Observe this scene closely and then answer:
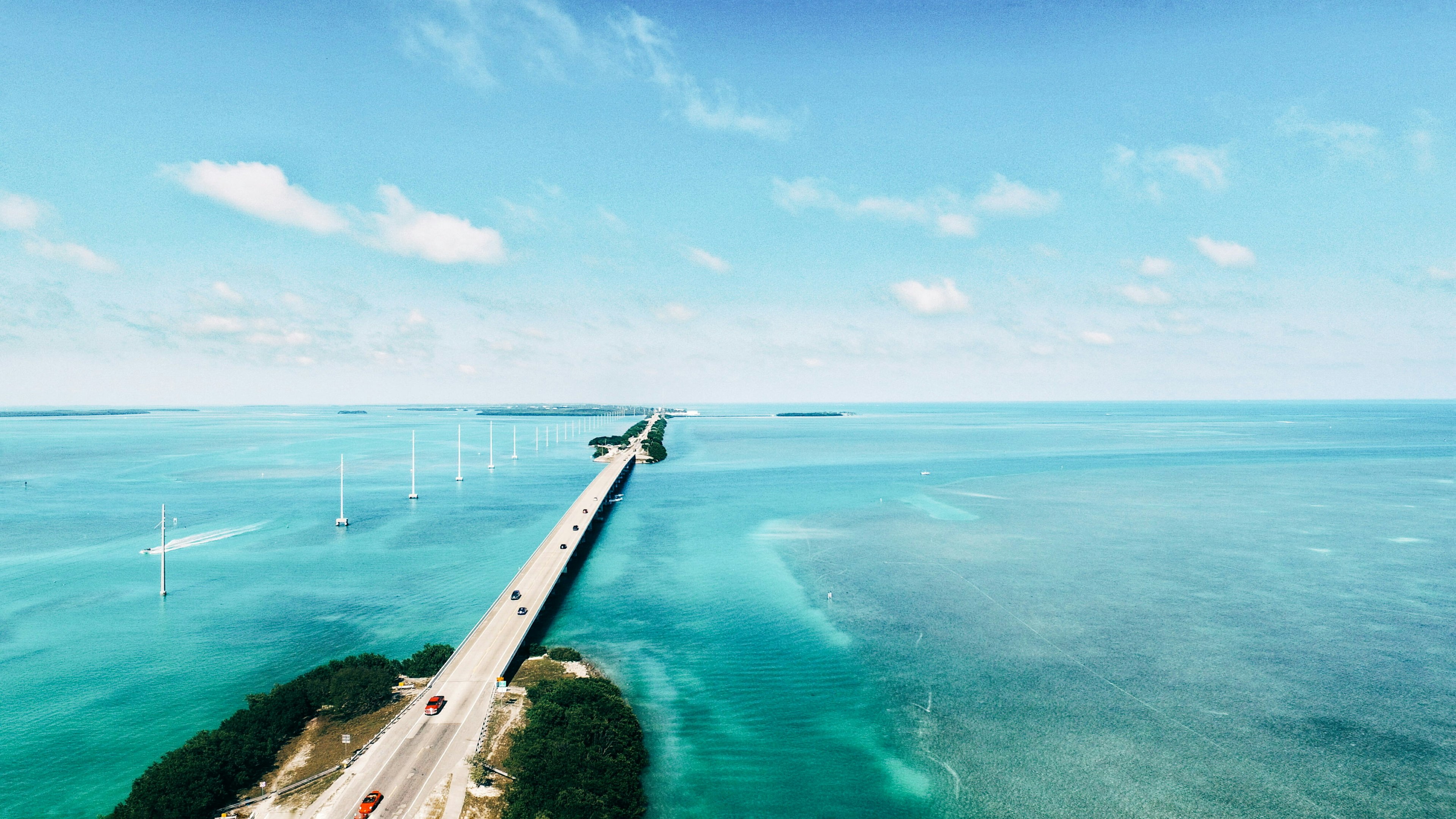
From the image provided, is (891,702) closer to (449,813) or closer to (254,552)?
(449,813)

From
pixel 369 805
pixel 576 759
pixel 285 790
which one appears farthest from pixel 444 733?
pixel 576 759

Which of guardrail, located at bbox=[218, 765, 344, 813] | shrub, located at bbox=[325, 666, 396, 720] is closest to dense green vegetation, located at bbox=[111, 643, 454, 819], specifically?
shrub, located at bbox=[325, 666, 396, 720]

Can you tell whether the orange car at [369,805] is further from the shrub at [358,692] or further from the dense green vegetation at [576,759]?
the shrub at [358,692]

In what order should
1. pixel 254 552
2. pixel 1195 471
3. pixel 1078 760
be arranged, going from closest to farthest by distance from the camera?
pixel 1078 760, pixel 254 552, pixel 1195 471

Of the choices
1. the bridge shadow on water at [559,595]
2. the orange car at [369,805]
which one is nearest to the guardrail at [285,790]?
the orange car at [369,805]

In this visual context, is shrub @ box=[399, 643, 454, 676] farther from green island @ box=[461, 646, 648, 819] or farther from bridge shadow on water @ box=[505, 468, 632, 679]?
green island @ box=[461, 646, 648, 819]

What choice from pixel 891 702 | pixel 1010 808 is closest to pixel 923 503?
pixel 891 702
